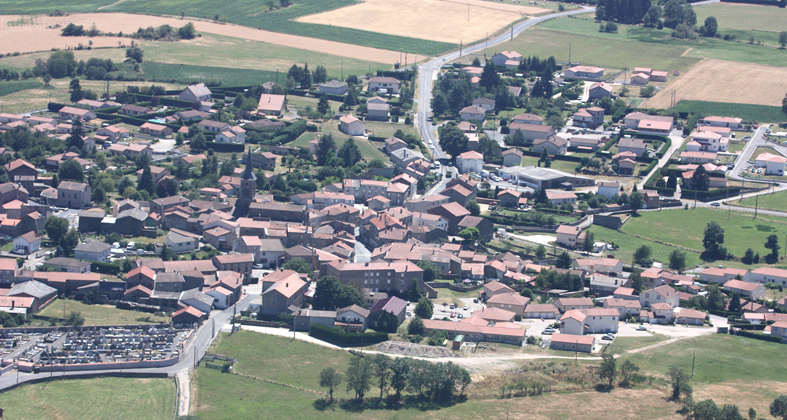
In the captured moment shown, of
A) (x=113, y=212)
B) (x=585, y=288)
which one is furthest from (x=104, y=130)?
(x=585, y=288)

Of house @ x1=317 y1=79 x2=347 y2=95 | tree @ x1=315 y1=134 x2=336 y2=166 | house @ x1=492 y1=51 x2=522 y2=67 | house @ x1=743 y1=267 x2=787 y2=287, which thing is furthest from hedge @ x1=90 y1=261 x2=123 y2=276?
house @ x1=492 y1=51 x2=522 y2=67

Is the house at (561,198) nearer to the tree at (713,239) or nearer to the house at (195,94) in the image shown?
the tree at (713,239)

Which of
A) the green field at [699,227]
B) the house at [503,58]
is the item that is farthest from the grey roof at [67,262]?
the house at [503,58]

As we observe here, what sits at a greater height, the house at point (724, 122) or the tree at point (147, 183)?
the house at point (724, 122)

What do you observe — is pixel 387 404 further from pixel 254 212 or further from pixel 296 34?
pixel 296 34

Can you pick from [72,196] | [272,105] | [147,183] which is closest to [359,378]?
[147,183]

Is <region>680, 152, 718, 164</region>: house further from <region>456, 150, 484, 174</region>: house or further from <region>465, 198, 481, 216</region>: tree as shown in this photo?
<region>465, 198, 481, 216</region>: tree
